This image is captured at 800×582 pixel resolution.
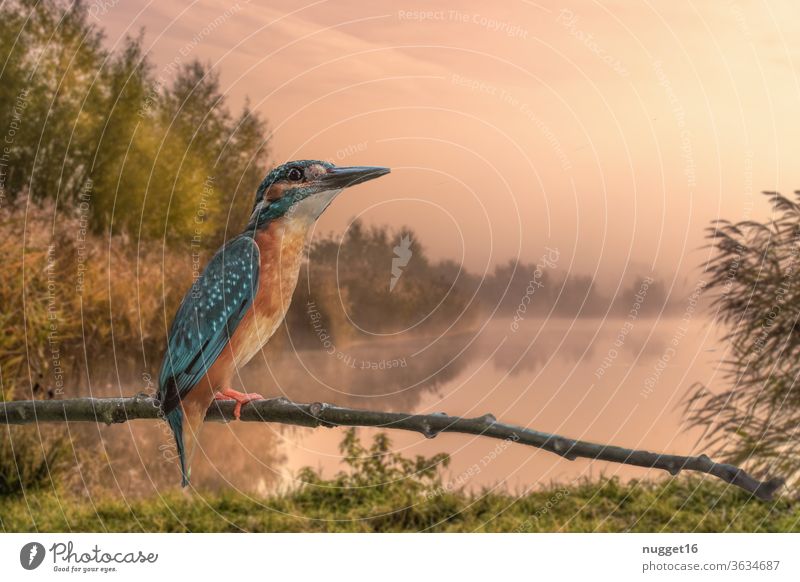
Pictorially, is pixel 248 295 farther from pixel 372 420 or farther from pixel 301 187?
pixel 372 420

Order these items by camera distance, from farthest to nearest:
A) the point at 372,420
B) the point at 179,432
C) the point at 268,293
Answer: the point at 179,432, the point at 268,293, the point at 372,420

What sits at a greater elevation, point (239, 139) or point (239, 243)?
point (239, 139)

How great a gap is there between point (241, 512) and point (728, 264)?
2.47 metres

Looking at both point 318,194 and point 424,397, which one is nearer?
point 318,194

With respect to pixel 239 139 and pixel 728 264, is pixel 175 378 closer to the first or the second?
pixel 239 139

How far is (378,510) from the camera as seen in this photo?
14.6 ft

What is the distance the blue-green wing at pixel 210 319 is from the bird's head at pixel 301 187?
15 cm

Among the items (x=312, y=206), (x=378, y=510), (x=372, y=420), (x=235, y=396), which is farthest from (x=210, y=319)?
(x=378, y=510)

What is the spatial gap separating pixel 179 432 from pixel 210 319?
1.44 feet

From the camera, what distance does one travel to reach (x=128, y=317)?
15.7 feet

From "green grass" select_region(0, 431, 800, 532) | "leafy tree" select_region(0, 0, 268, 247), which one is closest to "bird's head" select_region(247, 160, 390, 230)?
"leafy tree" select_region(0, 0, 268, 247)

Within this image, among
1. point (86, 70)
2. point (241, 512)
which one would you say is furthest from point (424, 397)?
point (86, 70)

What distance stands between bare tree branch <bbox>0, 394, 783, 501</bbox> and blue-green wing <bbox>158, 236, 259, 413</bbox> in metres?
0.12

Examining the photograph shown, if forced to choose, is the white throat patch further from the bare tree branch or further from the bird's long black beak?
the bare tree branch
